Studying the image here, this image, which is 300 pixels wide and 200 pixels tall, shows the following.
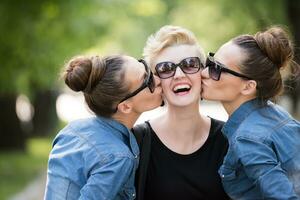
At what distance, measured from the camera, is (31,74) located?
527 inches

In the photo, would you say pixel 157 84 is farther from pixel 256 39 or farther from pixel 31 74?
pixel 31 74

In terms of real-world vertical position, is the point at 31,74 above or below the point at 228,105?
below

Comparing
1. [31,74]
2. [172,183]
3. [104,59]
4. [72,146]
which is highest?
[104,59]

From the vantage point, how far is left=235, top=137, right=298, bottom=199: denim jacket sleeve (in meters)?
3.46

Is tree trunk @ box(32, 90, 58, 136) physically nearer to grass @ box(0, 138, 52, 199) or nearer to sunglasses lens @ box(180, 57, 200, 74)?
grass @ box(0, 138, 52, 199)

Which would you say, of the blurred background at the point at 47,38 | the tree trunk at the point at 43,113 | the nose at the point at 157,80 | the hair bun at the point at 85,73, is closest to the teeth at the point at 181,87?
the nose at the point at 157,80

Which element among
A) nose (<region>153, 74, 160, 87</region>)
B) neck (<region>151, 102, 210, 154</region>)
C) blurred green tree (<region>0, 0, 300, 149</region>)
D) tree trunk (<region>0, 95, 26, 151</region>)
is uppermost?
nose (<region>153, 74, 160, 87</region>)

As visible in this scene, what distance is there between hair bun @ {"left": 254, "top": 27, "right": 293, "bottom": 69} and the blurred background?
5079 mm

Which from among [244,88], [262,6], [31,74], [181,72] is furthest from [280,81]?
[262,6]

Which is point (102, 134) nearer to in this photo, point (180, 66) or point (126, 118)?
point (126, 118)

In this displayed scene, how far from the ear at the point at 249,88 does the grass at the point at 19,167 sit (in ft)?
28.1

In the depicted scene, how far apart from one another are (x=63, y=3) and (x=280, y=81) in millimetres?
9013

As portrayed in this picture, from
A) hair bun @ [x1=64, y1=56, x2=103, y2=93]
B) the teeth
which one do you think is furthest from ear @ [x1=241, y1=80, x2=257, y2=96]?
hair bun @ [x1=64, y1=56, x2=103, y2=93]

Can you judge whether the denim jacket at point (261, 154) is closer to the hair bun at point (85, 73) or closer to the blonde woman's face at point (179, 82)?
the blonde woman's face at point (179, 82)
